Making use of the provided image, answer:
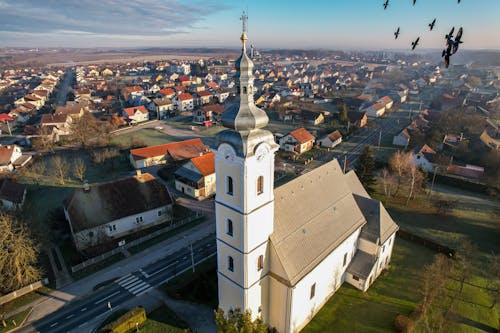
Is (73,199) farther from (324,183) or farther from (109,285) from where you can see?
(324,183)

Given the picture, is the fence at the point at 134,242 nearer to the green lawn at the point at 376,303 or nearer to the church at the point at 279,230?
the church at the point at 279,230

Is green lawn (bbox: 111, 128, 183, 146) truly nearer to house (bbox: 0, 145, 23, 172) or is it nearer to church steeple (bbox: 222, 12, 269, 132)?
house (bbox: 0, 145, 23, 172)

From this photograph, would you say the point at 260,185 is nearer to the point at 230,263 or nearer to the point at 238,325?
the point at 230,263

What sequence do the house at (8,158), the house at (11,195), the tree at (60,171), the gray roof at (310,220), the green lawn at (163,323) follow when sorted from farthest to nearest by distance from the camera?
the house at (8,158)
the tree at (60,171)
the house at (11,195)
the green lawn at (163,323)
the gray roof at (310,220)

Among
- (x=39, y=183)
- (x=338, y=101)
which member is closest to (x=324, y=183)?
(x=39, y=183)

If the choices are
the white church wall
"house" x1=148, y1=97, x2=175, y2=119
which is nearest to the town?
the white church wall

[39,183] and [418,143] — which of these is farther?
[418,143]

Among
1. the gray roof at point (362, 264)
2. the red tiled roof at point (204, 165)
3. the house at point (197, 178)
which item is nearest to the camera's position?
the gray roof at point (362, 264)

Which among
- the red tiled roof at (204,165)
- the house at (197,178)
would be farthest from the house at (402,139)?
the house at (197,178)
